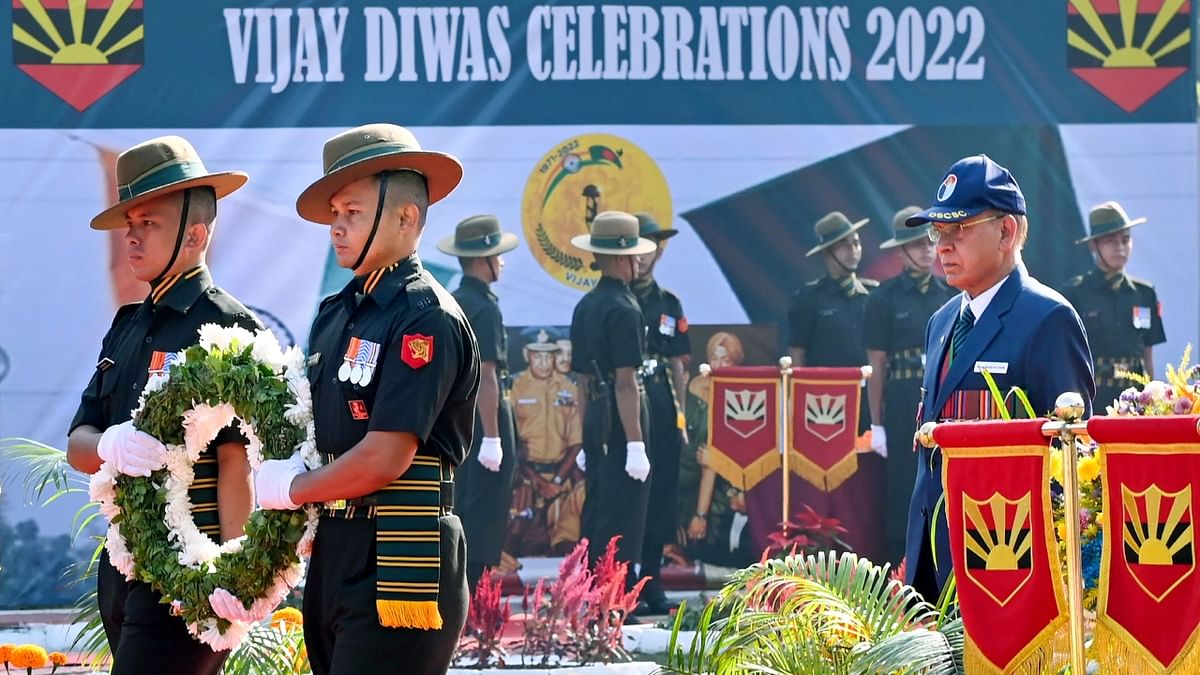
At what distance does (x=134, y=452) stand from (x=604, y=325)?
519cm

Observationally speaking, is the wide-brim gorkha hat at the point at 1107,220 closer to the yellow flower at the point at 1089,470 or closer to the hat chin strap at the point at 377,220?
the yellow flower at the point at 1089,470

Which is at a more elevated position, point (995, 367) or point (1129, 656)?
point (995, 367)

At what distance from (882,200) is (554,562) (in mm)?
2726

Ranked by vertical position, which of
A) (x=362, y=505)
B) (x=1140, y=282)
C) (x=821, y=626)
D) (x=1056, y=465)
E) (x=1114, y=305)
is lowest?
(x=821, y=626)

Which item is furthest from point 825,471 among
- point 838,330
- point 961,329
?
point 961,329

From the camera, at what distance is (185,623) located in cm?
418

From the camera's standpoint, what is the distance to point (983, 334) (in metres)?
4.50

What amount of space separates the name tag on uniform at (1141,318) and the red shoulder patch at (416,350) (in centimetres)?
655

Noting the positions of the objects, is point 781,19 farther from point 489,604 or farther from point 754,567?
point 754,567

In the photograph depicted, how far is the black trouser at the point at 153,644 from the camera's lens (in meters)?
4.16

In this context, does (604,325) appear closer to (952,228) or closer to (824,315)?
(824,315)

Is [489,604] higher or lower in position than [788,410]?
lower

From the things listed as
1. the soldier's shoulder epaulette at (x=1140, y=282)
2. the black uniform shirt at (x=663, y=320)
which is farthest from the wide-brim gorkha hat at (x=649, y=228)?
the soldier's shoulder epaulette at (x=1140, y=282)

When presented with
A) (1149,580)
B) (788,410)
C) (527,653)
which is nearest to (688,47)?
(788,410)
